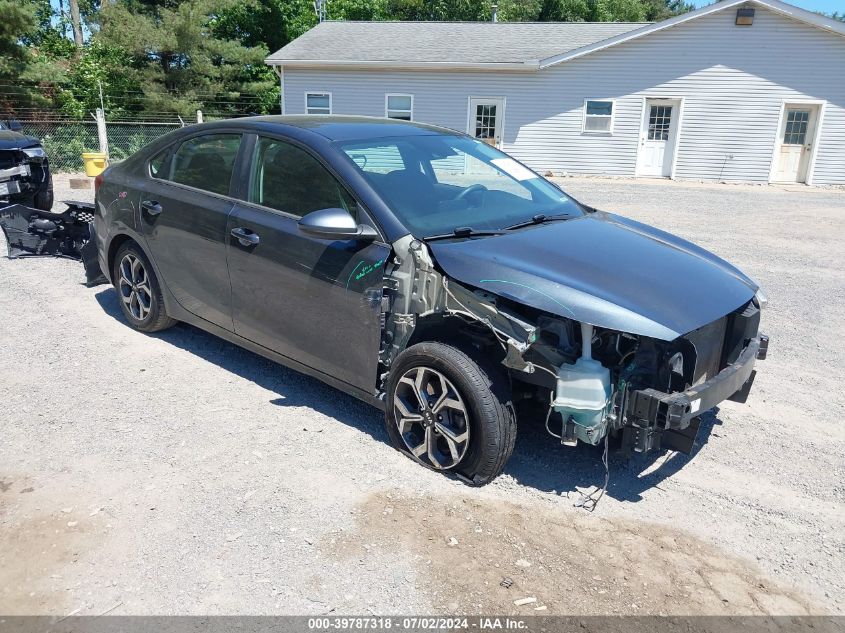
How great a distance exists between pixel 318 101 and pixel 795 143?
14714 mm

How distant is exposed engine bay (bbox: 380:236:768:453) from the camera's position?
335 cm

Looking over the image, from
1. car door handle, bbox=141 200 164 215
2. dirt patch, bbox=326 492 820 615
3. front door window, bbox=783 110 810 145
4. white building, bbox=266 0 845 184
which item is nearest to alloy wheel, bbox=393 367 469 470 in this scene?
dirt patch, bbox=326 492 820 615

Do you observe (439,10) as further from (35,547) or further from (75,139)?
(35,547)

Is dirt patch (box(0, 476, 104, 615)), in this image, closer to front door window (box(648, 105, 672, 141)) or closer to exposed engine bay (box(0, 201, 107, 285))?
exposed engine bay (box(0, 201, 107, 285))

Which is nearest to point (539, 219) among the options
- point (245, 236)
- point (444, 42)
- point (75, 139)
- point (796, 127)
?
point (245, 236)

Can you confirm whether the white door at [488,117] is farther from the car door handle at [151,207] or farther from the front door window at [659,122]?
the car door handle at [151,207]

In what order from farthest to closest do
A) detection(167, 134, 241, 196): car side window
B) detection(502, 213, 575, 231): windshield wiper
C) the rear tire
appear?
the rear tire < detection(167, 134, 241, 196): car side window < detection(502, 213, 575, 231): windshield wiper

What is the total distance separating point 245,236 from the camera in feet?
14.6

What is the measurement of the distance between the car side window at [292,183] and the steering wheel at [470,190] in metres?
0.72

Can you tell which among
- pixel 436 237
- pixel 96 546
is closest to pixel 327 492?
pixel 96 546

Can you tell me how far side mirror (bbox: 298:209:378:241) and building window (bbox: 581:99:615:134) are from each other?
63.5ft

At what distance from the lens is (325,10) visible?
33.8m

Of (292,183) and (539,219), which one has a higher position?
(292,183)

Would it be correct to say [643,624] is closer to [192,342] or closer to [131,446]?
[131,446]
